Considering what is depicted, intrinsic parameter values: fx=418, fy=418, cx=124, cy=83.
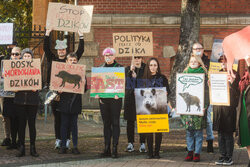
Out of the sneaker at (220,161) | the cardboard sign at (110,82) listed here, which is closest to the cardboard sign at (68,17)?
the cardboard sign at (110,82)

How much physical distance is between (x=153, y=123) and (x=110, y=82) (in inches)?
40.7

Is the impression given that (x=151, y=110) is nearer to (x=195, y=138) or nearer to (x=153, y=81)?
(x=153, y=81)

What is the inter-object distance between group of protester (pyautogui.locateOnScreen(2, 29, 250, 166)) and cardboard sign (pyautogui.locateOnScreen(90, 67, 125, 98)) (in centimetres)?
A: 10

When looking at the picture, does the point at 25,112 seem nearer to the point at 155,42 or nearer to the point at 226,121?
the point at 226,121

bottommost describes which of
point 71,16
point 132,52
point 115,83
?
point 115,83

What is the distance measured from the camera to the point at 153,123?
712cm

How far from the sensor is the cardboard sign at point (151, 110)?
23.3ft

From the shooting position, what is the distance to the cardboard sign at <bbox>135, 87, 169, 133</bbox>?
23.3 feet

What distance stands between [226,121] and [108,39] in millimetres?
8574

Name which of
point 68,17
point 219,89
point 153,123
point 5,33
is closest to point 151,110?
point 153,123

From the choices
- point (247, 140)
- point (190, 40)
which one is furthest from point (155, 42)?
point (247, 140)

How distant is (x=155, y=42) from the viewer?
14.7 metres

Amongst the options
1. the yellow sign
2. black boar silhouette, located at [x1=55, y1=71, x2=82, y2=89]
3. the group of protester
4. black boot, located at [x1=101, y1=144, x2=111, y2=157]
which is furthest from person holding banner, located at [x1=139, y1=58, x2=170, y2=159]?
black boar silhouette, located at [x1=55, y1=71, x2=82, y2=89]

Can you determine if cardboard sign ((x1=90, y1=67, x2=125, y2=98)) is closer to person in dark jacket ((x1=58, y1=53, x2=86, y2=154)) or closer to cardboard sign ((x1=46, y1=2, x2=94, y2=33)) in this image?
→ person in dark jacket ((x1=58, y1=53, x2=86, y2=154))
